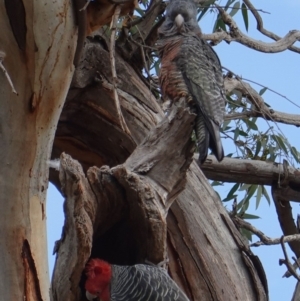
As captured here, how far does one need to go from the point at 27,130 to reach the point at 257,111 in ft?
5.91

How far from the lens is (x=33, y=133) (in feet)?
6.24

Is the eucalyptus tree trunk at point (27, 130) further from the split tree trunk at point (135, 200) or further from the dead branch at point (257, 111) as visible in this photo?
the dead branch at point (257, 111)

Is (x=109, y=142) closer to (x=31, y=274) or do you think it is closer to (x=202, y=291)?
(x=202, y=291)

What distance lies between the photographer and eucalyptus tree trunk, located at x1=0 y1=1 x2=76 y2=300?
1.82 meters

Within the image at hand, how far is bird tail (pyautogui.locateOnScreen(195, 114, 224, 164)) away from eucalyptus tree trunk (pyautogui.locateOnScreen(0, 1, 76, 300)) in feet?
3.17

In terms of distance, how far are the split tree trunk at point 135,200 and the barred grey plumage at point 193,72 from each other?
8.7 inches

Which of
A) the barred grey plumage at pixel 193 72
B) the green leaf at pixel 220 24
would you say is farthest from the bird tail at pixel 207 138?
the green leaf at pixel 220 24

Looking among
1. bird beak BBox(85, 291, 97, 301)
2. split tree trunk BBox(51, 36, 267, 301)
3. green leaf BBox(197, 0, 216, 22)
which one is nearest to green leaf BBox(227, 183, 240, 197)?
split tree trunk BBox(51, 36, 267, 301)

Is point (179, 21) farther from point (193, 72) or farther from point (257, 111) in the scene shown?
point (257, 111)

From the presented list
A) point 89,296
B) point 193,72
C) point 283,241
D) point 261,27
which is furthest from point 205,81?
point 89,296

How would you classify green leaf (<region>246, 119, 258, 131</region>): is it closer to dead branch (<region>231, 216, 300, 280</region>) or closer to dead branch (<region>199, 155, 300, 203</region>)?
dead branch (<region>199, 155, 300, 203</region>)

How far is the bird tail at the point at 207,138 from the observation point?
277cm

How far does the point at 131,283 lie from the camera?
2.35 metres

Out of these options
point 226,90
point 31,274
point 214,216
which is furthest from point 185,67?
point 31,274
